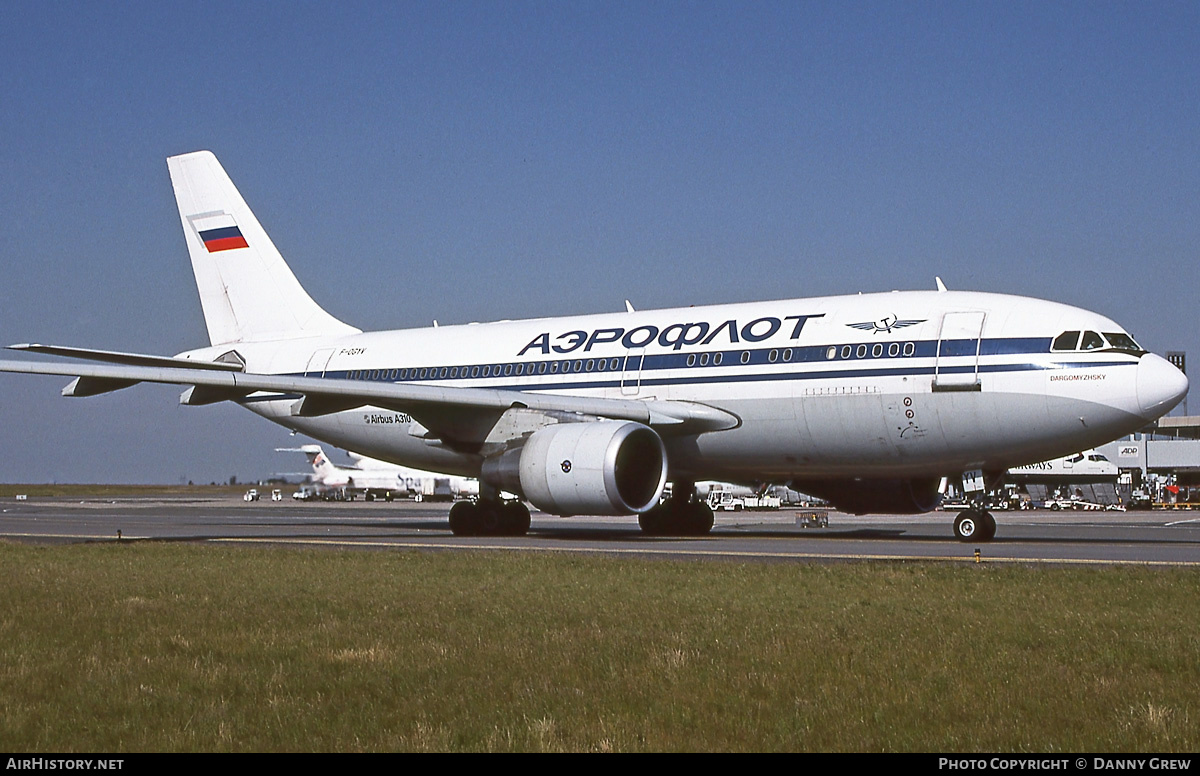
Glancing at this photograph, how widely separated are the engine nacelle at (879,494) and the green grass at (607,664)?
10513 millimetres

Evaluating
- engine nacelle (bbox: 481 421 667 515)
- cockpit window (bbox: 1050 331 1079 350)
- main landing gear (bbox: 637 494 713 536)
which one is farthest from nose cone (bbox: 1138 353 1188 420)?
main landing gear (bbox: 637 494 713 536)

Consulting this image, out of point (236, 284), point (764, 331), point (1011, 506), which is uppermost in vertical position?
point (236, 284)

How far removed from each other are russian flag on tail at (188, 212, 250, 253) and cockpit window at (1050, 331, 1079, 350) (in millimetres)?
20500

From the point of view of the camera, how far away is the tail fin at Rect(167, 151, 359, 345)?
3175cm

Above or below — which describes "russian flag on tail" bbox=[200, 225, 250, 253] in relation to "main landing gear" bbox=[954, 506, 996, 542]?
above

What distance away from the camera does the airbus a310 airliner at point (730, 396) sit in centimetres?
2058

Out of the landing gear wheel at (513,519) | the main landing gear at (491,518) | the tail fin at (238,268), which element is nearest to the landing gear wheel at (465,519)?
the main landing gear at (491,518)

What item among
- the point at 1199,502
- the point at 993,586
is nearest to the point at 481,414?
the point at 993,586

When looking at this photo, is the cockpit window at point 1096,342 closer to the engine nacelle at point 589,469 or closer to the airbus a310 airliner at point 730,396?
the airbus a310 airliner at point 730,396

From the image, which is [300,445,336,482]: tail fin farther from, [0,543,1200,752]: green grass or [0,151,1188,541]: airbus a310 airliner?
[0,543,1200,752]: green grass

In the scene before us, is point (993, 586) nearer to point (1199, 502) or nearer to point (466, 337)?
point (466, 337)

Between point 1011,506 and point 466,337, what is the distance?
46310mm

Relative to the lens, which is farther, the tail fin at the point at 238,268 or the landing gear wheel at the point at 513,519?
the tail fin at the point at 238,268
